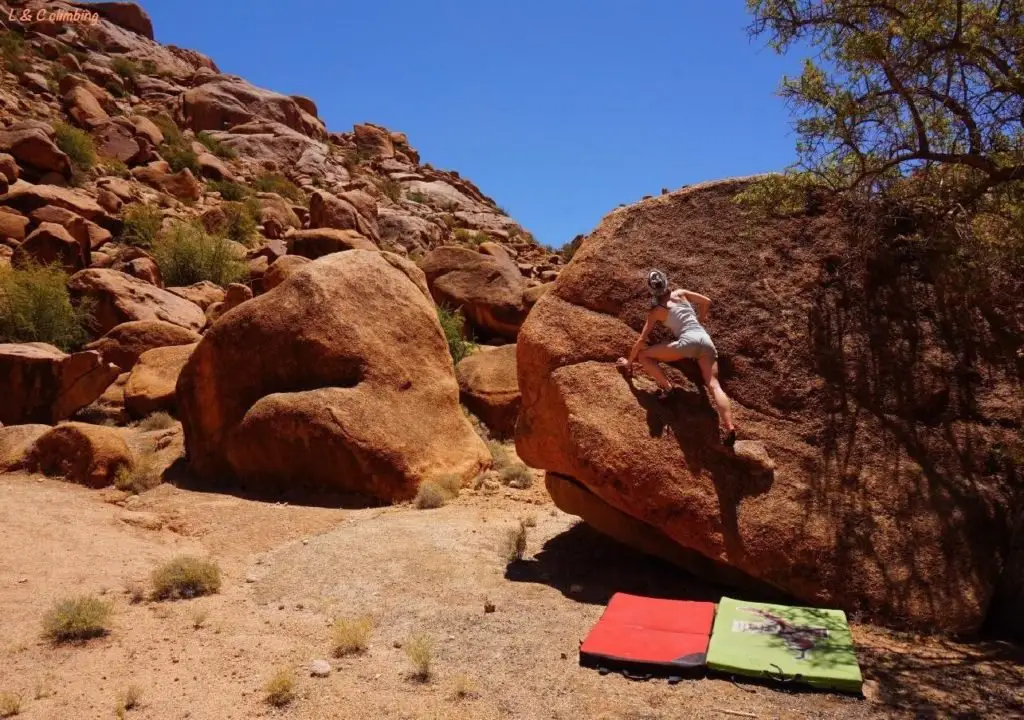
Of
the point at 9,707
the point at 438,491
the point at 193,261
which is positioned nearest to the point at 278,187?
the point at 193,261

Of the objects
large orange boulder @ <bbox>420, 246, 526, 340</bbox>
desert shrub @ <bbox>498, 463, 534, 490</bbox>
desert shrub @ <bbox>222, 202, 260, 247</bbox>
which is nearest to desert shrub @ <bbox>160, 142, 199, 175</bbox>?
desert shrub @ <bbox>222, 202, 260, 247</bbox>

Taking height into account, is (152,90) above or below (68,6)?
below

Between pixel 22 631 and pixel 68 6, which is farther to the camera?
pixel 68 6

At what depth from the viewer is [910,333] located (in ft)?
21.1

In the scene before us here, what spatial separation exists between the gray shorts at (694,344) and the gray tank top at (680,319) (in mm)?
48

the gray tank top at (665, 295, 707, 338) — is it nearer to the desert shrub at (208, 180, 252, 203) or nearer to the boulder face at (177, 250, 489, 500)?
the boulder face at (177, 250, 489, 500)

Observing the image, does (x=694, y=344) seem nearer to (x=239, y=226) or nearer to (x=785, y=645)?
(x=785, y=645)

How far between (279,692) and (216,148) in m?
28.0

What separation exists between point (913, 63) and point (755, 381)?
2501 millimetres

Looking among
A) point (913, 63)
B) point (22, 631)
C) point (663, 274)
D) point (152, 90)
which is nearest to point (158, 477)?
point (22, 631)

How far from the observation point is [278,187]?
89.7 feet

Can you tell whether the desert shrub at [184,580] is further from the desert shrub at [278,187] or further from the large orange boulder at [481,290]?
the desert shrub at [278,187]

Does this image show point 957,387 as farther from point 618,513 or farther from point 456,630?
point 456,630

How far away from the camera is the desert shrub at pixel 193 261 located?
17438 mm
